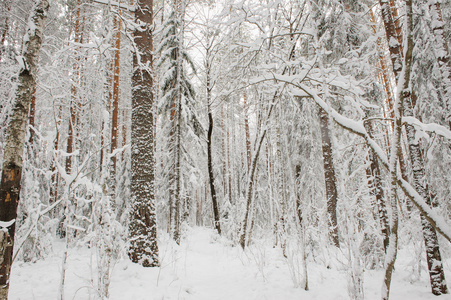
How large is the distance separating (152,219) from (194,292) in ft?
5.81

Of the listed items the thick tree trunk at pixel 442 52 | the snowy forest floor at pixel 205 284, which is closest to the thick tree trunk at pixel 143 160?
the snowy forest floor at pixel 205 284

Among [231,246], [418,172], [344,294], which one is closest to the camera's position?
[344,294]

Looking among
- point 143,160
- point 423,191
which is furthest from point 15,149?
point 423,191

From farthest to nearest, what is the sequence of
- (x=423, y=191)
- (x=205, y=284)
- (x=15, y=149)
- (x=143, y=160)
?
(x=143, y=160), (x=205, y=284), (x=423, y=191), (x=15, y=149)

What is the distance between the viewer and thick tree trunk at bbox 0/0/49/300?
2.06 meters

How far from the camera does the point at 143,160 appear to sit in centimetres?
500

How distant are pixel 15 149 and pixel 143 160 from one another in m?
2.80

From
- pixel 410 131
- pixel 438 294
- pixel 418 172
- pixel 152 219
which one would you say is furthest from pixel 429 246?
pixel 152 219

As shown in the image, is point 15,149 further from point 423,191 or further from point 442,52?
point 442,52

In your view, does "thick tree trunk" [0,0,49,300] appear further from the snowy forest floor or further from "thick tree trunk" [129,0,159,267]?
"thick tree trunk" [129,0,159,267]

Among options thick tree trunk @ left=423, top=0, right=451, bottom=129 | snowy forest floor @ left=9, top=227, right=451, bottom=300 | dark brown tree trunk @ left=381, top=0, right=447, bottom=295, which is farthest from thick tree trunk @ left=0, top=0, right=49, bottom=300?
thick tree trunk @ left=423, top=0, right=451, bottom=129

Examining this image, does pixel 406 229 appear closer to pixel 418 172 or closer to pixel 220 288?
pixel 418 172

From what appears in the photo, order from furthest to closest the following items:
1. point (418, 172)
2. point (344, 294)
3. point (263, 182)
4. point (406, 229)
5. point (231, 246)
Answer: point (263, 182) < point (231, 246) < point (406, 229) < point (418, 172) < point (344, 294)

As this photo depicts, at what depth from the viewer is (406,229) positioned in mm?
4637
